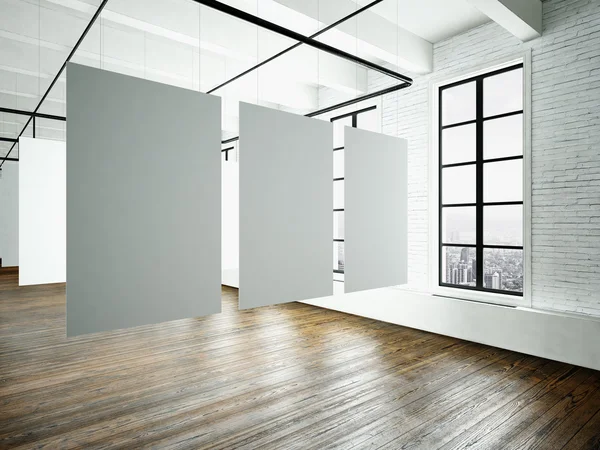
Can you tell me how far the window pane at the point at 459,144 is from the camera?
18.9 ft

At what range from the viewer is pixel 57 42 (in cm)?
501

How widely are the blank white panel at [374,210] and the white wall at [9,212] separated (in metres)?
9.13

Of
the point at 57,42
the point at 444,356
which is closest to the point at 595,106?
the point at 444,356

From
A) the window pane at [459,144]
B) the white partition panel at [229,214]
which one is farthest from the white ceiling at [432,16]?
the white partition panel at [229,214]

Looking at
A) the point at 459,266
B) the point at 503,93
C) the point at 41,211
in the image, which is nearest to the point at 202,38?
the point at 41,211

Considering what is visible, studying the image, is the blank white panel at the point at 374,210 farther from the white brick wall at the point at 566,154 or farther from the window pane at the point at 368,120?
the window pane at the point at 368,120

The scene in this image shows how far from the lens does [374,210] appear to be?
15.3 feet

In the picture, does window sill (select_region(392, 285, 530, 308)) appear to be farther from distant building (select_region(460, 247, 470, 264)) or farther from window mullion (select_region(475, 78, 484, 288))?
distant building (select_region(460, 247, 470, 264))

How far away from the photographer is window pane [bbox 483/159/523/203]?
5227 millimetres

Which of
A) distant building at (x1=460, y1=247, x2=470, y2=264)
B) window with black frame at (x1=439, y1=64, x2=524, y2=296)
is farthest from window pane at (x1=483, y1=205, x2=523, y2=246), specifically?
distant building at (x1=460, y1=247, x2=470, y2=264)

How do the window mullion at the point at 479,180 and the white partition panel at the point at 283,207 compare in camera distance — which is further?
the window mullion at the point at 479,180

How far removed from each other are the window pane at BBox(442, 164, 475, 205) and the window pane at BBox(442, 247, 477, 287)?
0.74 meters

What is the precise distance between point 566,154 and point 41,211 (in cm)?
640

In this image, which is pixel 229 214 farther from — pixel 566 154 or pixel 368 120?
pixel 566 154
